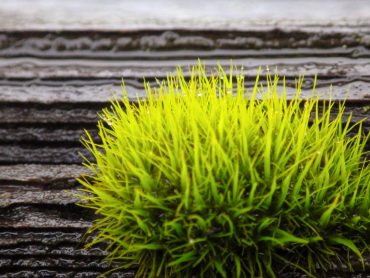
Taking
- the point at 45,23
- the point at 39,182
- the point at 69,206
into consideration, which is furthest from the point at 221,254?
the point at 45,23

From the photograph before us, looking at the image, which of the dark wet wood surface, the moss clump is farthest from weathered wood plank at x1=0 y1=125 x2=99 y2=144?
the moss clump

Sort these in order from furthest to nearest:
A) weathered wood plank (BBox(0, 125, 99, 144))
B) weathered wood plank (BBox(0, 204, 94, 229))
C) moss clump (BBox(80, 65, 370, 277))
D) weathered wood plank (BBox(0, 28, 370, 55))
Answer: weathered wood plank (BBox(0, 28, 370, 55)), weathered wood plank (BBox(0, 125, 99, 144)), weathered wood plank (BBox(0, 204, 94, 229)), moss clump (BBox(80, 65, 370, 277))

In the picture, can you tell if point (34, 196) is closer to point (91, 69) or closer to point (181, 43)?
point (91, 69)

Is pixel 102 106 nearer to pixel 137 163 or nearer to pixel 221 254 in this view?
pixel 137 163

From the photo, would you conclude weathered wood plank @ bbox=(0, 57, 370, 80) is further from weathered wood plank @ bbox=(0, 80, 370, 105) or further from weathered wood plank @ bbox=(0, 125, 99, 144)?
weathered wood plank @ bbox=(0, 125, 99, 144)

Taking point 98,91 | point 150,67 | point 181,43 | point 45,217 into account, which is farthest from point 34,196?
point 181,43
